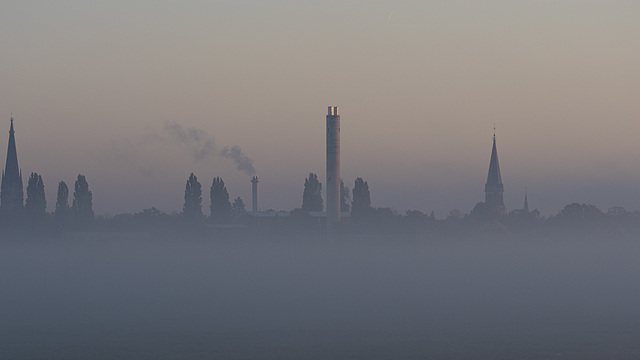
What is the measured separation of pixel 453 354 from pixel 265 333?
18.3 m

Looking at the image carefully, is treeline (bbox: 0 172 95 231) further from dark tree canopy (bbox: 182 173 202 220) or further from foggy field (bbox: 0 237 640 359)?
dark tree canopy (bbox: 182 173 202 220)

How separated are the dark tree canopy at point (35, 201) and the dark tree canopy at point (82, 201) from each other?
6.34m

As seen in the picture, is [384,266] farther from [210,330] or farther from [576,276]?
[210,330]

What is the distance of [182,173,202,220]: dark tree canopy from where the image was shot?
190m

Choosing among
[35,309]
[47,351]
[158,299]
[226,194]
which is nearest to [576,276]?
[226,194]

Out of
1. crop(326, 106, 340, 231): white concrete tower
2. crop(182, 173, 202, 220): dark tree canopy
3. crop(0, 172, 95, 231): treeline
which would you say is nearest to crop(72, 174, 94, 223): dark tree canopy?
crop(0, 172, 95, 231): treeline

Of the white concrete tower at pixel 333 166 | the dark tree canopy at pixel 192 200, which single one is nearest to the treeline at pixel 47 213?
the dark tree canopy at pixel 192 200

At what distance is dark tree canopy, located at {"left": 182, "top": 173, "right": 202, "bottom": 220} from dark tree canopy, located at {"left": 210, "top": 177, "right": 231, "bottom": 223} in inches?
172

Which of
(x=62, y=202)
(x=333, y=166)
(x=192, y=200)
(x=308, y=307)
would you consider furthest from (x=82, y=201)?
(x=308, y=307)

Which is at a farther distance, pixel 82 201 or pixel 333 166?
pixel 82 201

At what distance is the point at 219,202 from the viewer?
196 m

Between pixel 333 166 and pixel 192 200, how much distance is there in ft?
85.5

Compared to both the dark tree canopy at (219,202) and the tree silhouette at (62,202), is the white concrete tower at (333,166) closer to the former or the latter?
the dark tree canopy at (219,202)

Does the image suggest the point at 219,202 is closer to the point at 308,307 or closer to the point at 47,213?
the point at 47,213
